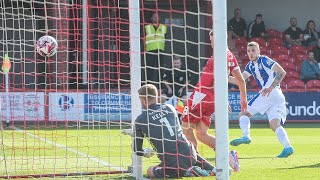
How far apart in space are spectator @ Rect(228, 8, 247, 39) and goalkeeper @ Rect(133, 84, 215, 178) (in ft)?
60.7

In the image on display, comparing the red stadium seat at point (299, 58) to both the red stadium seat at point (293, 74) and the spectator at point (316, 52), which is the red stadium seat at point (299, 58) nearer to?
the spectator at point (316, 52)

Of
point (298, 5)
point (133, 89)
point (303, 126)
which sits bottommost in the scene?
point (303, 126)

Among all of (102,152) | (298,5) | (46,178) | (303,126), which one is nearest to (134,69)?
(46,178)

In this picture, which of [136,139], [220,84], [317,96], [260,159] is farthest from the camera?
[317,96]

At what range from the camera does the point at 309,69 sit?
92.5ft

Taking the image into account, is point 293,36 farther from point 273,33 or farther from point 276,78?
point 276,78

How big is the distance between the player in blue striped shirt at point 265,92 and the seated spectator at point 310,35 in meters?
14.9

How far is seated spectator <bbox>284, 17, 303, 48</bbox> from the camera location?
2981 centimetres

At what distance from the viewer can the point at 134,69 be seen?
11422 millimetres

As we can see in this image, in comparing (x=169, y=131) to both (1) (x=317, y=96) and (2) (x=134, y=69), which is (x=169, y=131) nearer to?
(2) (x=134, y=69)

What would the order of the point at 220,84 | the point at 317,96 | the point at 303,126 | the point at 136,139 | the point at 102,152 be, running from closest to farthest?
the point at 220,84 → the point at 136,139 → the point at 102,152 → the point at 303,126 → the point at 317,96

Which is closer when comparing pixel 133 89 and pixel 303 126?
pixel 133 89

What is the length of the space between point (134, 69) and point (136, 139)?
95cm

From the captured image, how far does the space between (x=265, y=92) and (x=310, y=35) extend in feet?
51.1
